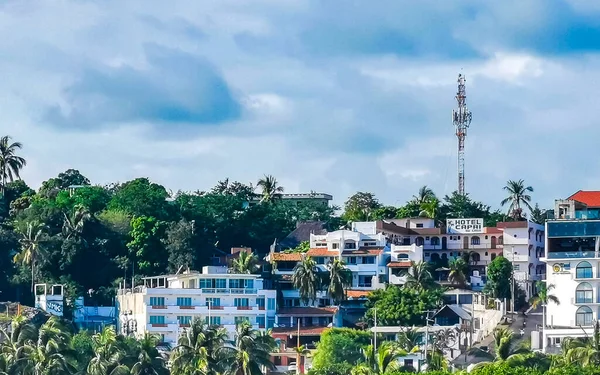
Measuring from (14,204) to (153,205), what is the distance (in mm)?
11899

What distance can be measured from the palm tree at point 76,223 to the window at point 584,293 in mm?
37544

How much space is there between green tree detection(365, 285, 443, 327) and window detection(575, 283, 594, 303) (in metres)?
10.9

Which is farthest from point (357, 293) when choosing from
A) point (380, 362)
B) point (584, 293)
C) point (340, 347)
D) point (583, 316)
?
point (380, 362)

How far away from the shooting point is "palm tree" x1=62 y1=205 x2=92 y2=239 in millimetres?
136250

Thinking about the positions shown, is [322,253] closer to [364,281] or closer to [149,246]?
[364,281]

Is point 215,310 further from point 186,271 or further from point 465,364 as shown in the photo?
point 465,364

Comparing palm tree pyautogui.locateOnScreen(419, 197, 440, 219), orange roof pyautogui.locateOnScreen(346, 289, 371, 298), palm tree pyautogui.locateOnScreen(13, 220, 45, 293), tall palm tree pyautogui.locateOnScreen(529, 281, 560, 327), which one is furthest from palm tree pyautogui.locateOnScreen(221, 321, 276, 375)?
palm tree pyautogui.locateOnScreen(419, 197, 440, 219)

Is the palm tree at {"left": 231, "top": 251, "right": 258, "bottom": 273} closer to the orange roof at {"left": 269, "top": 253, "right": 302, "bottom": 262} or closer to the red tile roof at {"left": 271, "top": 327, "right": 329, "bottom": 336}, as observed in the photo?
the orange roof at {"left": 269, "top": 253, "right": 302, "bottom": 262}

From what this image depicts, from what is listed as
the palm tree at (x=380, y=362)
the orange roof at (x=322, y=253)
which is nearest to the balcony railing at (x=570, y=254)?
the palm tree at (x=380, y=362)

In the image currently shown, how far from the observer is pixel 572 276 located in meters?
121

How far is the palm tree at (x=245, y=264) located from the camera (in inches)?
5207

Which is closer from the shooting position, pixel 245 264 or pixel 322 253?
pixel 245 264

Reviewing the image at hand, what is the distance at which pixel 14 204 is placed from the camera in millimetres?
148125

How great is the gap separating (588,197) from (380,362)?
38.8m
